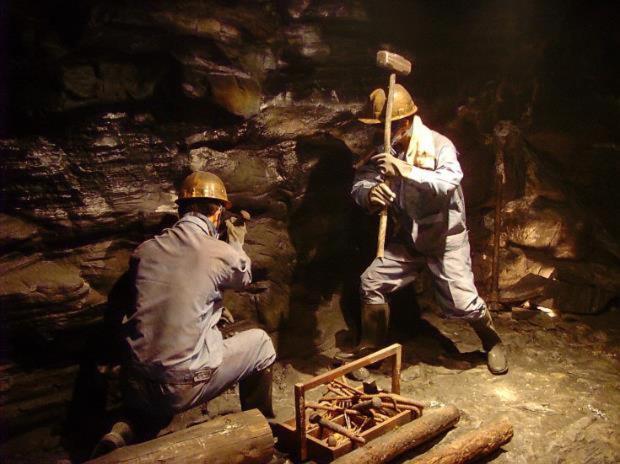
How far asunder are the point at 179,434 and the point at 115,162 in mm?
2701

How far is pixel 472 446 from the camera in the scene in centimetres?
417

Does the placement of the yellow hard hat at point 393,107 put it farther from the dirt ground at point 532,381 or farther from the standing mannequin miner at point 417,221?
the dirt ground at point 532,381

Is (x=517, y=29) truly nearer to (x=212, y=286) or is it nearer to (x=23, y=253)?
(x=212, y=286)

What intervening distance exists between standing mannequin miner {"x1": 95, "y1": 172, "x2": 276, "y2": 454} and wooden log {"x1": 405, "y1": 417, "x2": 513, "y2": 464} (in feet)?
5.22

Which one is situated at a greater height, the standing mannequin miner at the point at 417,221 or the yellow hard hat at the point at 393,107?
the yellow hard hat at the point at 393,107

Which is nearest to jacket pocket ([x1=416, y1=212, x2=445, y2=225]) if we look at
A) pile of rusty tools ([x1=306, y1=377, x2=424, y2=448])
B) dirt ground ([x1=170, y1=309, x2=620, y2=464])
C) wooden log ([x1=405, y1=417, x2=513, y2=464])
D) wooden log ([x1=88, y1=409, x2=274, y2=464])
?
dirt ground ([x1=170, y1=309, x2=620, y2=464])

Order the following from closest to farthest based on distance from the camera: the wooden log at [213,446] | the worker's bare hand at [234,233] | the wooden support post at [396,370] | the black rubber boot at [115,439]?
the wooden log at [213,446]
the black rubber boot at [115,439]
the wooden support post at [396,370]
the worker's bare hand at [234,233]

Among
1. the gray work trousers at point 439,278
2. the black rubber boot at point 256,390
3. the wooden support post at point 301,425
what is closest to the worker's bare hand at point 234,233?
the black rubber boot at point 256,390

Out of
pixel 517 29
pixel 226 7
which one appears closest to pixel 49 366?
pixel 226 7

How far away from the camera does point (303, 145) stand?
6.43 m

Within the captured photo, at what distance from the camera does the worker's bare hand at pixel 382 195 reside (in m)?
5.28

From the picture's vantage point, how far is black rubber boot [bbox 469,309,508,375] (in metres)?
5.70

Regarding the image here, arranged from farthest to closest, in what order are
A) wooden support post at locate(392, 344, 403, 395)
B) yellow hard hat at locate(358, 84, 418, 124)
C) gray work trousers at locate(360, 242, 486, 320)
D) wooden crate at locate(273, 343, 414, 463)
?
gray work trousers at locate(360, 242, 486, 320)
yellow hard hat at locate(358, 84, 418, 124)
wooden support post at locate(392, 344, 403, 395)
wooden crate at locate(273, 343, 414, 463)

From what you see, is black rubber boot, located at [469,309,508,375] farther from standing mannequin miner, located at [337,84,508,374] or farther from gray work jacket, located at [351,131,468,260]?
gray work jacket, located at [351,131,468,260]
